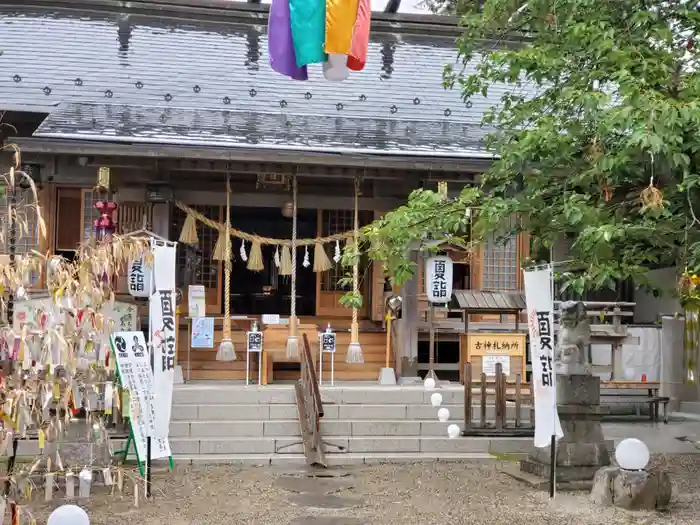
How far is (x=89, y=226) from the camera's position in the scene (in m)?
14.4

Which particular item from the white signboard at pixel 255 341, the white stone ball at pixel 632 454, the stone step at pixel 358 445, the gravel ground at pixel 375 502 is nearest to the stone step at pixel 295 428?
the stone step at pixel 358 445

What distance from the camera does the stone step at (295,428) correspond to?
10766 millimetres

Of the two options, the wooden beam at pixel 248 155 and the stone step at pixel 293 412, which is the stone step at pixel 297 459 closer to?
the stone step at pixel 293 412

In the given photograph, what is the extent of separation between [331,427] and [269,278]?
721cm

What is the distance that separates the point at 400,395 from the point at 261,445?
246 centimetres

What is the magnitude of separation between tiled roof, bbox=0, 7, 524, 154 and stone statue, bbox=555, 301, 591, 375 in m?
4.87

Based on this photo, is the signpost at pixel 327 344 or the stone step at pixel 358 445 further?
the signpost at pixel 327 344

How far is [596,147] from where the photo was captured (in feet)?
24.0

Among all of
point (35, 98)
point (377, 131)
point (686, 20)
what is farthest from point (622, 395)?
point (35, 98)

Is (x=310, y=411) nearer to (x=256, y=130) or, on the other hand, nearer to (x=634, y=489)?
(x=634, y=489)

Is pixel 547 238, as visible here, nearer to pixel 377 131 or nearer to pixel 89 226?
pixel 377 131

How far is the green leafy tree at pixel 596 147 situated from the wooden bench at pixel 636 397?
208 inches

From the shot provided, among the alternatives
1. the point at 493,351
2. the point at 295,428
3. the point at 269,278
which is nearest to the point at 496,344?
the point at 493,351

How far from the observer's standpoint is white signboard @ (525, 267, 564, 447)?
852 centimetres
